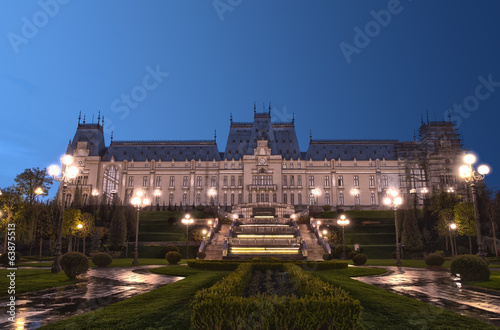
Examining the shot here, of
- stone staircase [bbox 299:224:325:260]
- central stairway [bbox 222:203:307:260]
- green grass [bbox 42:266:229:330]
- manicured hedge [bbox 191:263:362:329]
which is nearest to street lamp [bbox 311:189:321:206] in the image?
central stairway [bbox 222:203:307:260]

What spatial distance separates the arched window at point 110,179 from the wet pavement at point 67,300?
77.2 metres

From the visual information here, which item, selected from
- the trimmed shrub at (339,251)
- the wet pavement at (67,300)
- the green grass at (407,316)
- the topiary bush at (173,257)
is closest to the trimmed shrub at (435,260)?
the trimmed shrub at (339,251)

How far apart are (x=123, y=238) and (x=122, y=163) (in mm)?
49752

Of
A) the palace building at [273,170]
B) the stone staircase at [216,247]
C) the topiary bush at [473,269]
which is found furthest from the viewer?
the palace building at [273,170]

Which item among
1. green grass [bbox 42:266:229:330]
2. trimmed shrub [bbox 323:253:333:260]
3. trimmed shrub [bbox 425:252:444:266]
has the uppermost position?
green grass [bbox 42:266:229:330]

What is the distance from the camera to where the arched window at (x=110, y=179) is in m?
Answer: 93.1

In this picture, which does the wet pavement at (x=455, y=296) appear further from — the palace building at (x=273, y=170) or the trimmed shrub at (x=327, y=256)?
the palace building at (x=273, y=170)

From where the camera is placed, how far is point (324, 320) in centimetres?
783

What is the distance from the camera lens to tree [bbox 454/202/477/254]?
45.5 m

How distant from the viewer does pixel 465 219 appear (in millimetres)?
46750

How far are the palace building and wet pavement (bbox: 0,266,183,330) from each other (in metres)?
69.7

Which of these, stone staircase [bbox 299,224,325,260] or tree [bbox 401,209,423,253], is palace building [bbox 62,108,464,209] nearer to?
stone staircase [bbox 299,224,325,260]

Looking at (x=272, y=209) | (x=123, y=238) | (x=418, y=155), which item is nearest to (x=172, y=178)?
(x=272, y=209)

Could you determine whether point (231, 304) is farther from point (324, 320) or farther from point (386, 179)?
point (386, 179)
